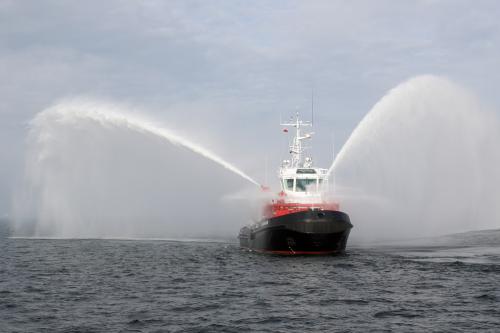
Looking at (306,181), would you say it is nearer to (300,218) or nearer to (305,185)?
(305,185)

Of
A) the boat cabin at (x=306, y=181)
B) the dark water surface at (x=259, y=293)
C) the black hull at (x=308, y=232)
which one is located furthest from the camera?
the boat cabin at (x=306, y=181)

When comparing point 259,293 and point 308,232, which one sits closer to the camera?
point 259,293

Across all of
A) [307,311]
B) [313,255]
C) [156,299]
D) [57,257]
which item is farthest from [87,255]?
[307,311]

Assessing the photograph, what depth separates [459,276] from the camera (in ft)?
104

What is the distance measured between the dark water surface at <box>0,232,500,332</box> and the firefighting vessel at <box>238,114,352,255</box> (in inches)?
56.7

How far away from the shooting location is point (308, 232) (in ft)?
134

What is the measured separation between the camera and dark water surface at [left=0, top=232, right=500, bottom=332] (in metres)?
22.1

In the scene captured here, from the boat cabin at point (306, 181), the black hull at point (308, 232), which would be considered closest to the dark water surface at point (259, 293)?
the black hull at point (308, 232)

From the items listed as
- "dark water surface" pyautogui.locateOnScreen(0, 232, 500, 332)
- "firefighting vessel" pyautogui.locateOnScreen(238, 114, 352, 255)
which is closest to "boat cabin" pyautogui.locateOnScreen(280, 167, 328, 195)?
"firefighting vessel" pyautogui.locateOnScreen(238, 114, 352, 255)

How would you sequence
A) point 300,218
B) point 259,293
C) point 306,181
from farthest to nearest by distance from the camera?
point 306,181 < point 300,218 < point 259,293

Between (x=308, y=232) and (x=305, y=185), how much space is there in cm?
708

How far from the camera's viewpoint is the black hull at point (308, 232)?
40469 millimetres

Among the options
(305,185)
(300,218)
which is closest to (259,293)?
(300,218)

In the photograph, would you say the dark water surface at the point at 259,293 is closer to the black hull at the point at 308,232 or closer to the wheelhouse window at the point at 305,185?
the black hull at the point at 308,232
